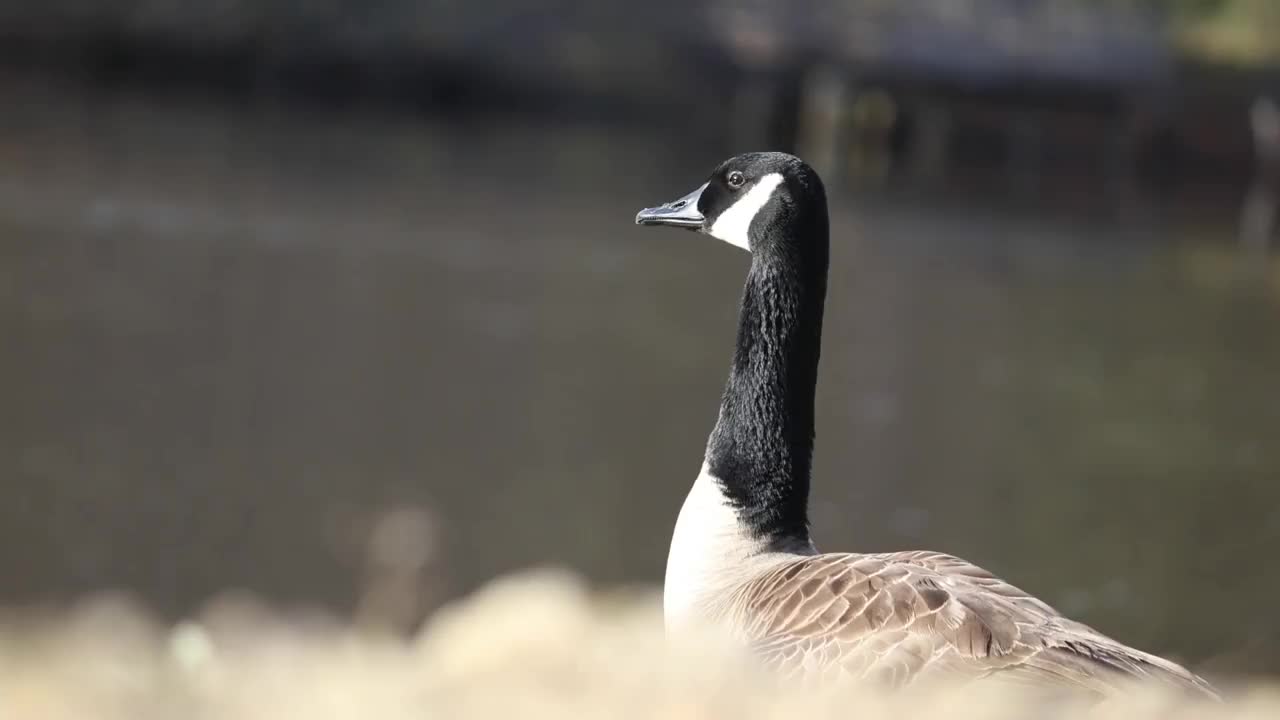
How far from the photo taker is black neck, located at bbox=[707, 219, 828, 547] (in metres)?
4.71

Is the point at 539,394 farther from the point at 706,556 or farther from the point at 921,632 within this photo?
the point at 921,632

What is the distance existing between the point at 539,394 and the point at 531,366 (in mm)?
940

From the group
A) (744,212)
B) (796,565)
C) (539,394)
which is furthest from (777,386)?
(539,394)

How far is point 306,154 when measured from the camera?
25.0 m

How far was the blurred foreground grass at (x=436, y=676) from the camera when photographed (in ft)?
7.57

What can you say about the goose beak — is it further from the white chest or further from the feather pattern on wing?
the feather pattern on wing

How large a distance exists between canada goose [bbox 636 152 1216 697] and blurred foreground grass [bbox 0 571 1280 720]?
66 cm

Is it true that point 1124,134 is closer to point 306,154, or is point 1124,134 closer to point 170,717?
point 306,154

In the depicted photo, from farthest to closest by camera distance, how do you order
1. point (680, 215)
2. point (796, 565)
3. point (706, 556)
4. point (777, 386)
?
point (680, 215) → point (777, 386) → point (706, 556) → point (796, 565)

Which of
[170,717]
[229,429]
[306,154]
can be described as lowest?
[229,429]

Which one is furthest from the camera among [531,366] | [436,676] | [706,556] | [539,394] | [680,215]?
[531,366]

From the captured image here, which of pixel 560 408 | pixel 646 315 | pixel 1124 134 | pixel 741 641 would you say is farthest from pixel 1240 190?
pixel 741 641

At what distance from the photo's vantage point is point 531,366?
41.0 ft

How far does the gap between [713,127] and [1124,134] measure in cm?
913
